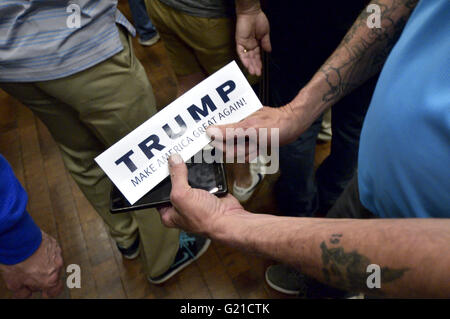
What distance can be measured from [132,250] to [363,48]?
3.76 ft

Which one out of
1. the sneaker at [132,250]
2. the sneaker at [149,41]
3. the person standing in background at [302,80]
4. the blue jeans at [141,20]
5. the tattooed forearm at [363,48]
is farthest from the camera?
the sneaker at [149,41]

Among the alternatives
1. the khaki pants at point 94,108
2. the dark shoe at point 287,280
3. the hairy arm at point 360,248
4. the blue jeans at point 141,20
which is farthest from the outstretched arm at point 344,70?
the blue jeans at point 141,20

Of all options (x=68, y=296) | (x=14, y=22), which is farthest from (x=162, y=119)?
(x=68, y=296)

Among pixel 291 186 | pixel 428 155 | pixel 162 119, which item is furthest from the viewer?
pixel 291 186

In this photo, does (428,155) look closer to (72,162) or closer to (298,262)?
(298,262)

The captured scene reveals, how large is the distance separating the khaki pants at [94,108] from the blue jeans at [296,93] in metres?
0.45

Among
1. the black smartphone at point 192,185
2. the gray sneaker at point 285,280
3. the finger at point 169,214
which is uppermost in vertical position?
the black smartphone at point 192,185

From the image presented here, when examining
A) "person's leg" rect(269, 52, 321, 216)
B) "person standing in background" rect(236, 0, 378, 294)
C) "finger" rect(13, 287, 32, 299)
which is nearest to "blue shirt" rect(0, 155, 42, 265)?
"finger" rect(13, 287, 32, 299)

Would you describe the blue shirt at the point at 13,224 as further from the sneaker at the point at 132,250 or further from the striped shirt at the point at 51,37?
the sneaker at the point at 132,250

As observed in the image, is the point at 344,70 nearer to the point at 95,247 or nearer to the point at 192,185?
the point at 192,185

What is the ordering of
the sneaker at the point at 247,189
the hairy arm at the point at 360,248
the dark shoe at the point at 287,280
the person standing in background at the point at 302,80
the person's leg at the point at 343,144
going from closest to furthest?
the hairy arm at the point at 360,248 → the person standing in background at the point at 302,80 → the person's leg at the point at 343,144 → the dark shoe at the point at 287,280 → the sneaker at the point at 247,189

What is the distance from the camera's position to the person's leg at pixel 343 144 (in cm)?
103

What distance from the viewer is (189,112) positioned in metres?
0.66

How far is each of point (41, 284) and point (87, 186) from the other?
34 centimetres
